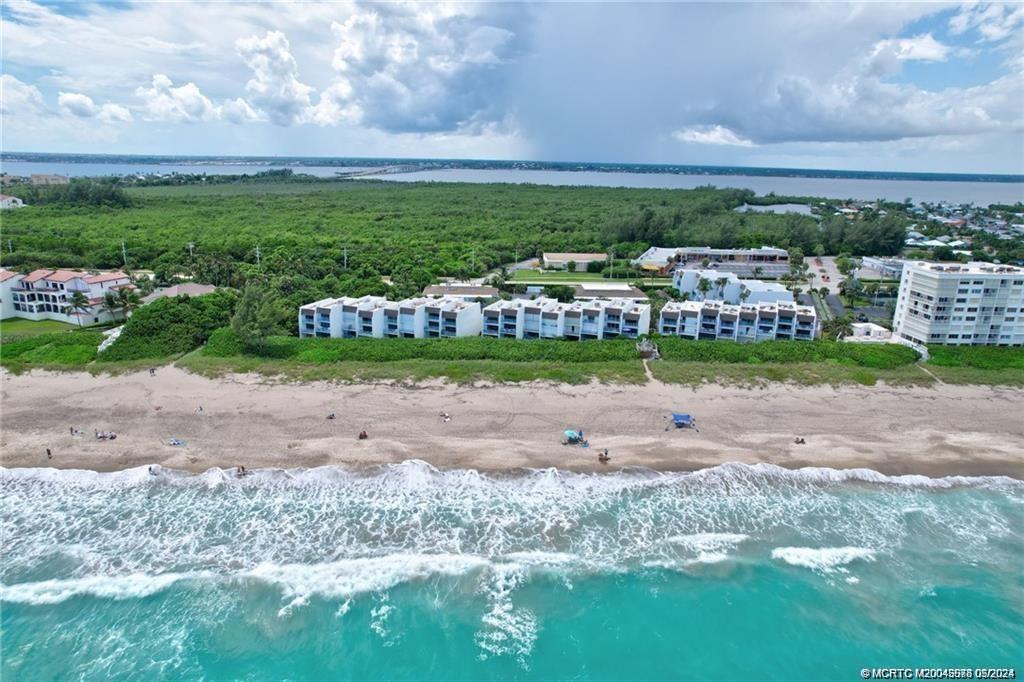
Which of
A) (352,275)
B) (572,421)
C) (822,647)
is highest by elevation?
(352,275)

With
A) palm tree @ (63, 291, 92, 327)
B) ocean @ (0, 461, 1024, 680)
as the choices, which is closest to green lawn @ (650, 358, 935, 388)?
ocean @ (0, 461, 1024, 680)

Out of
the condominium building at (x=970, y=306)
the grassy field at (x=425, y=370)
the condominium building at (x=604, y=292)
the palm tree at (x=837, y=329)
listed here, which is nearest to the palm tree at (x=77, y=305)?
the grassy field at (x=425, y=370)

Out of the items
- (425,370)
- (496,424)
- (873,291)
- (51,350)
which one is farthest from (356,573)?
(873,291)

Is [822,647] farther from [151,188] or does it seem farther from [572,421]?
[151,188]

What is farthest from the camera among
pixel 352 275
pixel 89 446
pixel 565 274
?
pixel 565 274

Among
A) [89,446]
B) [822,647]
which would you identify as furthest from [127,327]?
[822,647]

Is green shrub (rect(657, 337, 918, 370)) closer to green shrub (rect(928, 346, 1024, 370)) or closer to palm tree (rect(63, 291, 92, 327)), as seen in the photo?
green shrub (rect(928, 346, 1024, 370))
